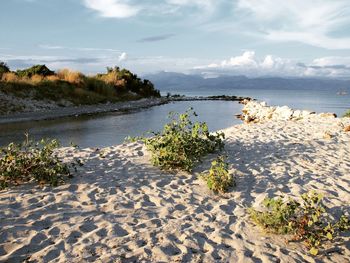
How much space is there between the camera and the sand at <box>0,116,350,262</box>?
5641mm

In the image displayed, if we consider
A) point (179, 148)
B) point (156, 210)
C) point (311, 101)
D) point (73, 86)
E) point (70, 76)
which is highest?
point (70, 76)

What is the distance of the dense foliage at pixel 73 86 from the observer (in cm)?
3530

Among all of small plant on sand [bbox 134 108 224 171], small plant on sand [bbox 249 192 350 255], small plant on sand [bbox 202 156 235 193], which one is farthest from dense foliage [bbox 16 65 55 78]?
small plant on sand [bbox 249 192 350 255]

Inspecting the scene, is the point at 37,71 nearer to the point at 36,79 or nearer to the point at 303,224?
the point at 36,79

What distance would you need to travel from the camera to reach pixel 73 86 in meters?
40.8

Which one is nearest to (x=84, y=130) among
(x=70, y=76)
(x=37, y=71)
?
(x=70, y=76)

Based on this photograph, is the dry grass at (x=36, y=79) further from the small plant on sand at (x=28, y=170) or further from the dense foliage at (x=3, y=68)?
the small plant on sand at (x=28, y=170)

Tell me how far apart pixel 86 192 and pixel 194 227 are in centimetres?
274

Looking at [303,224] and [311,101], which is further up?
[303,224]

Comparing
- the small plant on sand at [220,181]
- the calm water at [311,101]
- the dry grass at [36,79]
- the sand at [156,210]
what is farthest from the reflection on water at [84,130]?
the calm water at [311,101]

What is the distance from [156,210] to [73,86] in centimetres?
3590

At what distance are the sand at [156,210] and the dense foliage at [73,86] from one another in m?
26.0

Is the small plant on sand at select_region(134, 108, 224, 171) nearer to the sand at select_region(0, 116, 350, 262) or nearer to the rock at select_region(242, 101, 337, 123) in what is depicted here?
the sand at select_region(0, 116, 350, 262)

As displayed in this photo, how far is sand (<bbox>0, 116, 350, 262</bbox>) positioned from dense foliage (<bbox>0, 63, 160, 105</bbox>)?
85.3 feet
